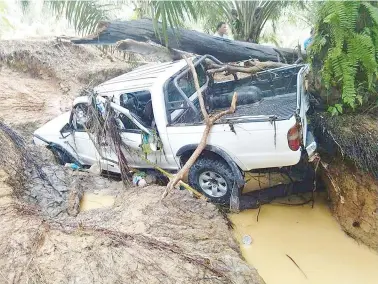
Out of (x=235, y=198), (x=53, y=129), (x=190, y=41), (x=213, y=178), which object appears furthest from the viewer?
(x=190, y=41)

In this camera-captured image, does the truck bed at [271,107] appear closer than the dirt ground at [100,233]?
No

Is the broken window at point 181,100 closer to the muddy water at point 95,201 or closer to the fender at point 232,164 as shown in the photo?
the fender at point 232,164

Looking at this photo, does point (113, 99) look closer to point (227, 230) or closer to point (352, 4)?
point (227, 230)

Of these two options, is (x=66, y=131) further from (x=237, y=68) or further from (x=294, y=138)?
(x=294, y=138)

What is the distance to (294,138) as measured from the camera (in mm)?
4070

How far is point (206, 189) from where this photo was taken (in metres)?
4.94

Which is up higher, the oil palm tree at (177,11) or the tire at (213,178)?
the oil palm tree at (177,11)

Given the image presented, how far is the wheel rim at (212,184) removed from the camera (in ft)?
15.6

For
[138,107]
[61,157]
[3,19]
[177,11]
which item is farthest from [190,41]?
[3,19]

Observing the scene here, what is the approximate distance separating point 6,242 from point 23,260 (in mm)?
369

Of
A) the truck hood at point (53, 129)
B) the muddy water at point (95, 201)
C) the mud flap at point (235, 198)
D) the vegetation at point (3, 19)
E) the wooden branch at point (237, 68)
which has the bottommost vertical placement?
the muddy water at point (95, 201)

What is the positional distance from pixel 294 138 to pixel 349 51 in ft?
4.57

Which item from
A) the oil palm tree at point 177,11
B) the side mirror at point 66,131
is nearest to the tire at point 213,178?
the oil palm tree at point 177,11

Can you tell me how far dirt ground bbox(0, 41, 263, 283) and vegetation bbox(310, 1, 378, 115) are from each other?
2.34 m
